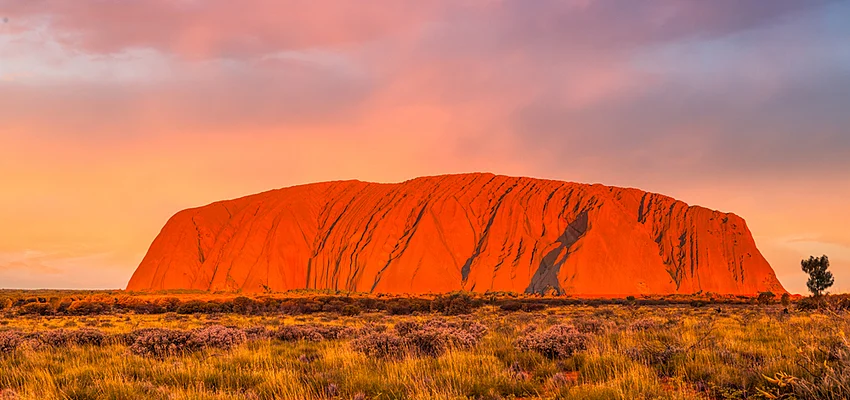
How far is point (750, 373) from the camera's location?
8.18 m

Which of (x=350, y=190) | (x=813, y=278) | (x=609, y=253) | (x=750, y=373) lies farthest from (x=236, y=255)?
(x=750, y=373)

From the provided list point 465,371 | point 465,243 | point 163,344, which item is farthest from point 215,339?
point 465,243

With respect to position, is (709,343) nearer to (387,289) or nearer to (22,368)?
(22,368)

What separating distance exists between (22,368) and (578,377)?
11.5 m

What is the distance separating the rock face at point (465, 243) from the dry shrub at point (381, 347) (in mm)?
79707

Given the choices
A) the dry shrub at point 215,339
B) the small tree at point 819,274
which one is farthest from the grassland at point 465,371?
the small tree at point 819,274

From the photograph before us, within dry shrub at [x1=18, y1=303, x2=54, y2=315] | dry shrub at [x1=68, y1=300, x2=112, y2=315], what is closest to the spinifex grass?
dry shrub at [x1=68, y1=300, x2=112, y2=315]

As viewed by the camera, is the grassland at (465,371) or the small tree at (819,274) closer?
the grassland at (465,371)

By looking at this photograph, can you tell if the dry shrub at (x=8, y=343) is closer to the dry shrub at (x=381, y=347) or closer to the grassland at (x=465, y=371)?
the grassland at (x=465, y=371)

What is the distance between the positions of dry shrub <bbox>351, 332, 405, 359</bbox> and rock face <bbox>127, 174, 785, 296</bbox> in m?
79.7

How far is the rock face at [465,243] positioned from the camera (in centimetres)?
9612

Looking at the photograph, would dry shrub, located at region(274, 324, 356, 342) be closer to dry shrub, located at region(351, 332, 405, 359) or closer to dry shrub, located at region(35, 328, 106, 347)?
dry shrub, located at region(351, 332, 405, 359)

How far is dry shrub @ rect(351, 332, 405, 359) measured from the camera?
39.9 ft

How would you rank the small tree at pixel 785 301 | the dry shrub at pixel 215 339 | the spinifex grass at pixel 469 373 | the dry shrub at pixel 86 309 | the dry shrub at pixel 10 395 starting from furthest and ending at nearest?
the dry shrub at pixel 86 309
the small tree at pixel 785 301
the dry shrub at pixel 215 339
the dry shrub at pixel 10 395
the spinifex grass at pixel 469 373
